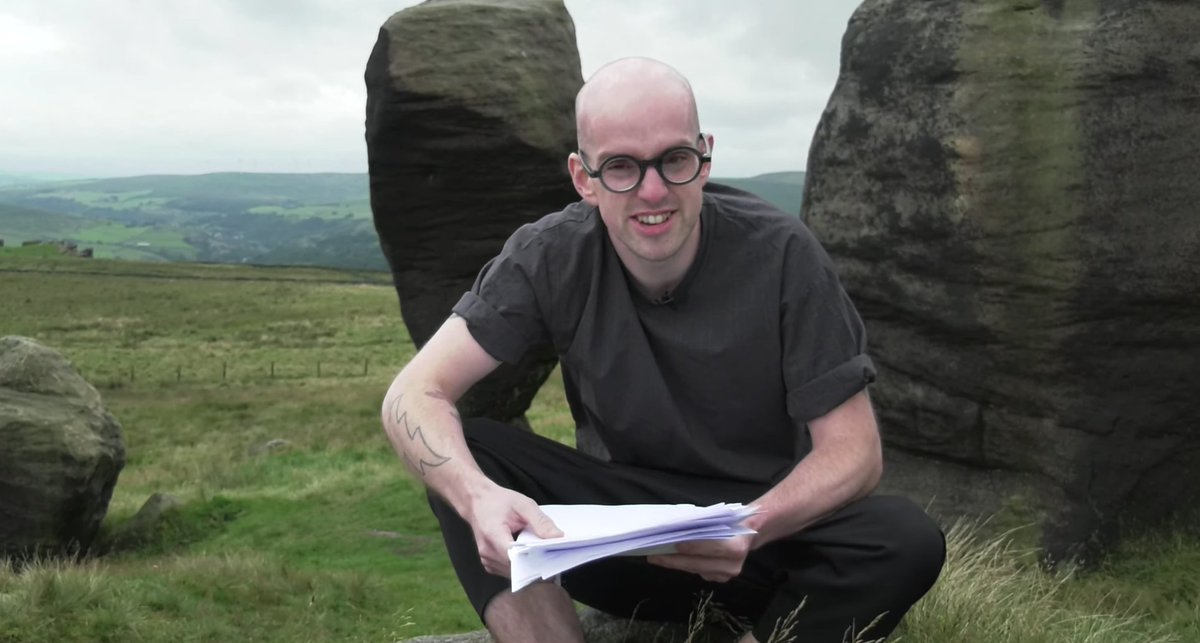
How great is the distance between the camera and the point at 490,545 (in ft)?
10.6

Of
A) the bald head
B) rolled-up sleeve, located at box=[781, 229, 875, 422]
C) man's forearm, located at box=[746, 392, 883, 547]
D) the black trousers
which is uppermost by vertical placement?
the bald head

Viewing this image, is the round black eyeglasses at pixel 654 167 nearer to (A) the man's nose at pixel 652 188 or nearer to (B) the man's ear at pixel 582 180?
(A) the man's nose at pixel 652 188

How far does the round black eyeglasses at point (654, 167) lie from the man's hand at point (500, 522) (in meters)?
0.96

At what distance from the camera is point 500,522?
324 cm

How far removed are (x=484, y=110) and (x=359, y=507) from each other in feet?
16.3

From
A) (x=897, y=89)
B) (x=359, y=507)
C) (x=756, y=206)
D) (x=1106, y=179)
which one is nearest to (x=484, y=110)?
(x=359, y=507)

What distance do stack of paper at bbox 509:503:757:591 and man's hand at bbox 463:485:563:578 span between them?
4 centimetres

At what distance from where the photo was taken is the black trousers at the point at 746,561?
336 centimetres

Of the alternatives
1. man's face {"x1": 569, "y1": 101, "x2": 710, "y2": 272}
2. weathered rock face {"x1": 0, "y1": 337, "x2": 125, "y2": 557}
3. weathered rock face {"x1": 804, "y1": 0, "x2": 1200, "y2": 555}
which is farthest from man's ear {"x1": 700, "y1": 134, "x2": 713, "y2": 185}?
weathered rock face {"x1": 0, "y1": 337, "x2": 125, "y2": 557}

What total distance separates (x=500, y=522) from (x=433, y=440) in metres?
0.43

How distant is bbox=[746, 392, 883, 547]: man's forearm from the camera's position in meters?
3.32

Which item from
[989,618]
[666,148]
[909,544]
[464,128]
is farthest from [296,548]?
[909,544]

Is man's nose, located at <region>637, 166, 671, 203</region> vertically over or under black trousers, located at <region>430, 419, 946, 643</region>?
over

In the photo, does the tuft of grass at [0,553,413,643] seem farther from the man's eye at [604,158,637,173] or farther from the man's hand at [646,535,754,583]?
the man's eye at [604,158,637,173]
